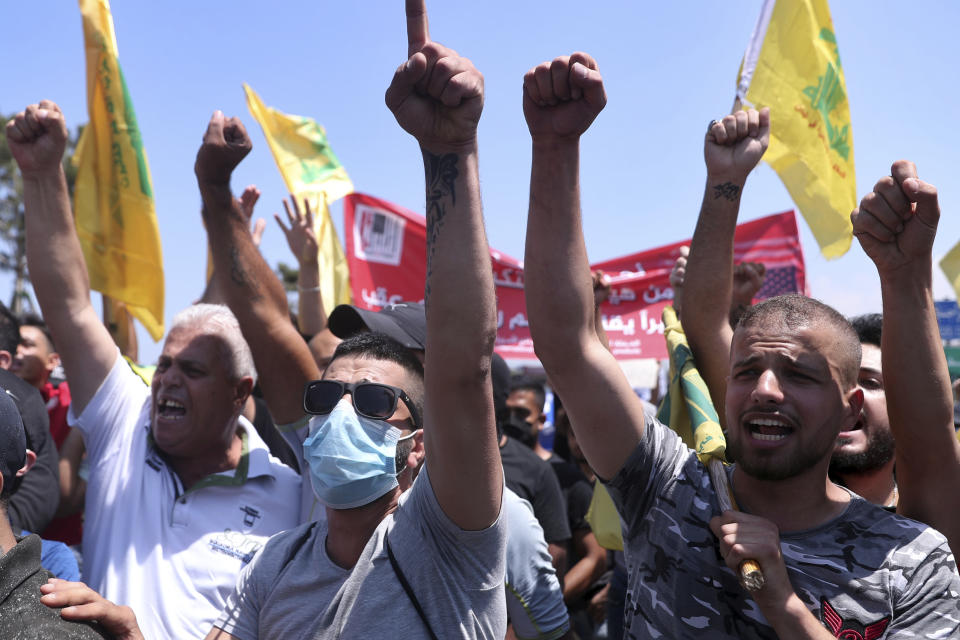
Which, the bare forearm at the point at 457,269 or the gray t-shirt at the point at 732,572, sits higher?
the bare forearm at the point at 457,269

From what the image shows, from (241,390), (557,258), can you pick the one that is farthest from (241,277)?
(557,258)

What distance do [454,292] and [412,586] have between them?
2.19 ft

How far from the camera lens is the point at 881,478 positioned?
110 inches

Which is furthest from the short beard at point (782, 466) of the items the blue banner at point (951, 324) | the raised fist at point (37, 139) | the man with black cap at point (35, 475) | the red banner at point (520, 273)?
the blue banner at point (951, 324)

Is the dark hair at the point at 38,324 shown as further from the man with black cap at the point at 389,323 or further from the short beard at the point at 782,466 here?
the short beard at the point at 782,466

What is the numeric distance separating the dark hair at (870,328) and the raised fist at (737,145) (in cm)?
82

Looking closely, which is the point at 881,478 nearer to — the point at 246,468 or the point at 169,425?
the point at 246,468

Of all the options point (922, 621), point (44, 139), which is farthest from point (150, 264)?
point (922, 621)

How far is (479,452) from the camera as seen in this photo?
1773 millimetres

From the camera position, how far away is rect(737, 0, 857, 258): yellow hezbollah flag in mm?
4281

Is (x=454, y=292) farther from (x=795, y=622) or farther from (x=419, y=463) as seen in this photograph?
(x=795, y=622)

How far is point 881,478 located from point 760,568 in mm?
1144

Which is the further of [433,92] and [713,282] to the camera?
[713,282]

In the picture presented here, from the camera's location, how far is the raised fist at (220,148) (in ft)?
10.2
